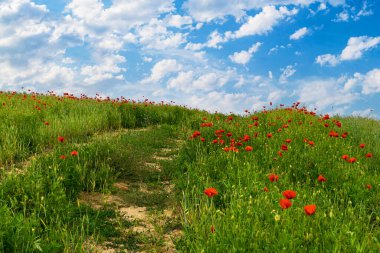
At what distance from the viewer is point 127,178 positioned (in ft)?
25.2

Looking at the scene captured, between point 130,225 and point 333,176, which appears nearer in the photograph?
point 130,225

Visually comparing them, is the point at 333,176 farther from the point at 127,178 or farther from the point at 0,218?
the point at 0,218

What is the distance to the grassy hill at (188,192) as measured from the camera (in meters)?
3.88

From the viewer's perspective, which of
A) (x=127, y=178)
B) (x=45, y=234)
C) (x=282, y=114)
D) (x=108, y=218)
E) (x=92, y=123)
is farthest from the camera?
(x=282, y=114)

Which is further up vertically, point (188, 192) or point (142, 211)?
point (188, 192)

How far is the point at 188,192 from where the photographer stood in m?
5.91

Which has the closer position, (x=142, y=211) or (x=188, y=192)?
(x=188, y=192)

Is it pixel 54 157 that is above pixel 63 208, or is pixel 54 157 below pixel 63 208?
above

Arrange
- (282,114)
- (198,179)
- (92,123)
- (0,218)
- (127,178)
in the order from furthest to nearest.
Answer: (282,114), (92,123), (127,178), (198,179), (0,218)

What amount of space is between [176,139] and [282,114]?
3656 millimetres

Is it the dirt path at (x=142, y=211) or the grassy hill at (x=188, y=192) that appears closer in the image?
the grassy hill at (x=188, y=192)

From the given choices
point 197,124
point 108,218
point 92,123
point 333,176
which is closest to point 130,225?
point 108,218

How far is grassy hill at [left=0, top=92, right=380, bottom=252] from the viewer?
3.88 m

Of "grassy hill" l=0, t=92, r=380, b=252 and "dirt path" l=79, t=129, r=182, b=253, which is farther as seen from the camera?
"dirt path" l=79, t=129, r=182, b=253
